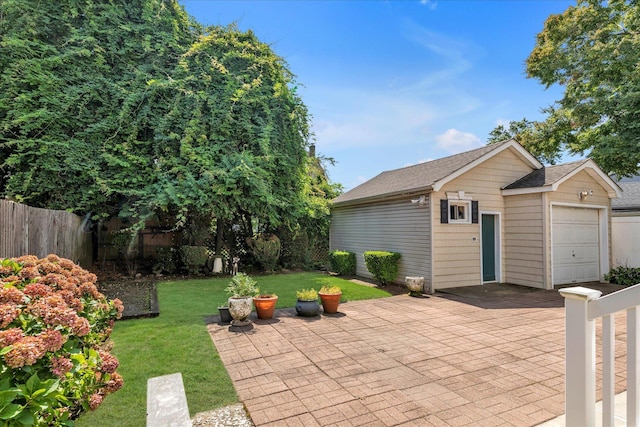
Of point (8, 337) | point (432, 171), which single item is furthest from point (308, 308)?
point (432, 171)

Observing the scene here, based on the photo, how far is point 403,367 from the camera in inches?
156

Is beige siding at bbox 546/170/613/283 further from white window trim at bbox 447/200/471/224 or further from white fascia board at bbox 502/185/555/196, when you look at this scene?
white window trim at bbox 447/200/471/224

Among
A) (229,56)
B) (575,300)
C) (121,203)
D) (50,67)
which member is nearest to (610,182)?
(575,300)

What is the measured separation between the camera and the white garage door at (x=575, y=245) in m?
9.16

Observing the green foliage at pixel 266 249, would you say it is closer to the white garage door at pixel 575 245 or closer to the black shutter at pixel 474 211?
the black shutter at pixel 474 211

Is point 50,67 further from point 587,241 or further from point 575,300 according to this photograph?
point 587,241

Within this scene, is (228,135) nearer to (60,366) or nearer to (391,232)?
(391,232)

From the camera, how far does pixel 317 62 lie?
10.0 m

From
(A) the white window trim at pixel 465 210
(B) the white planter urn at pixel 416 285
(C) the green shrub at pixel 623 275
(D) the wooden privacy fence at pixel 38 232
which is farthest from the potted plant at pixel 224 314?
(C) the green shrub at pixel 623 275

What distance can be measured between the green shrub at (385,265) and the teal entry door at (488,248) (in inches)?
101

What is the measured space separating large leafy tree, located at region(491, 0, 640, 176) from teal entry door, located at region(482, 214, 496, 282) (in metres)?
6.01

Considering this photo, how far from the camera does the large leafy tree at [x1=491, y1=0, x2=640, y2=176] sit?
11102mm

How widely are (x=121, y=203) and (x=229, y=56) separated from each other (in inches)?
236

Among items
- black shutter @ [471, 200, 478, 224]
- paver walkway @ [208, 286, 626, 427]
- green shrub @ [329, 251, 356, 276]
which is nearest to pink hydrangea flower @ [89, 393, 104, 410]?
paver walkway @ [208, 286, 626, 427]
